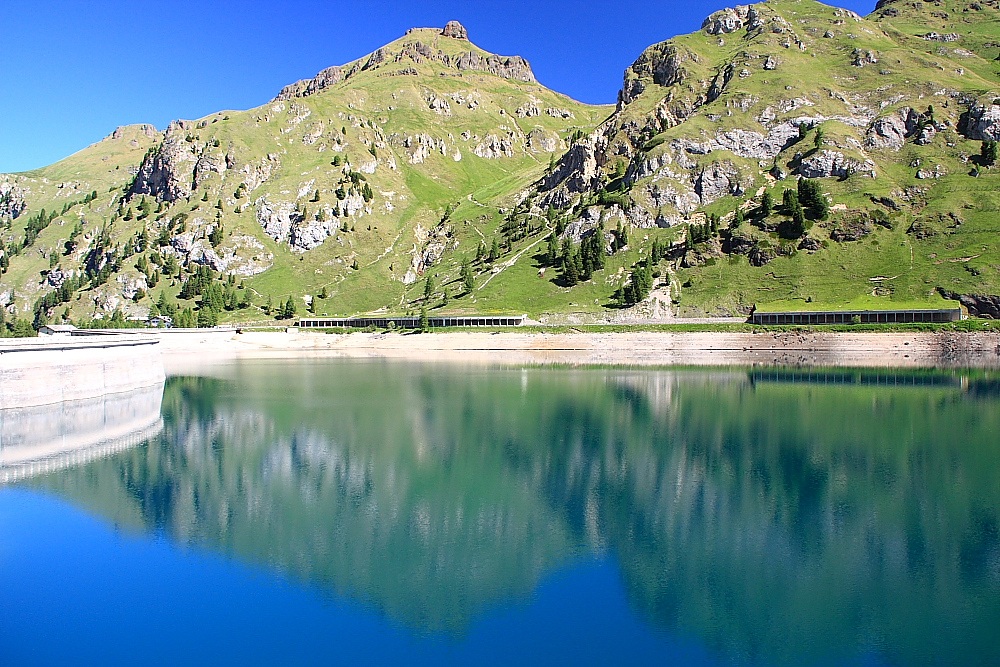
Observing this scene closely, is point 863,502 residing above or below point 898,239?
below

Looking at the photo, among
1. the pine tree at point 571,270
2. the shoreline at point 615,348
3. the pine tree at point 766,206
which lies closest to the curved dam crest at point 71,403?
Answer: the shoreline at point 615,348

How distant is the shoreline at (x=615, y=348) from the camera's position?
323ft

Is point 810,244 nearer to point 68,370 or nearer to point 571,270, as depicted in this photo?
point 571,270

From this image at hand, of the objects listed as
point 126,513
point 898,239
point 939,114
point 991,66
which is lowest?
point 126,513

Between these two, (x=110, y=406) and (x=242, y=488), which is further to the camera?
(x=110, y=406)

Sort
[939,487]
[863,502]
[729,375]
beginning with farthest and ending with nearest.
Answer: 1. [729,375]
2. [939,487]
3. [863,502]

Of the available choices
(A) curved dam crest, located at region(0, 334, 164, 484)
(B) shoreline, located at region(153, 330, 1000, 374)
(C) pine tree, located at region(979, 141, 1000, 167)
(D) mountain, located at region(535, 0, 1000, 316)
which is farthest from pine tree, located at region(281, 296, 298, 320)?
(C) pine tree, located at region(979, 141, 1000, 167)

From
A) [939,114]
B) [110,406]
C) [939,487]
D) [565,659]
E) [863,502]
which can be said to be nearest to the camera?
[565,659]

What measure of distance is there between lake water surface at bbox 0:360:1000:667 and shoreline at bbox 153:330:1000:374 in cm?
5691

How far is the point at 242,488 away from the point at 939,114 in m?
184

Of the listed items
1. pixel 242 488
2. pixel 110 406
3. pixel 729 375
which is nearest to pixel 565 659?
pixel 242 488

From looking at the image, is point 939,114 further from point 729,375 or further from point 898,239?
point 729,375

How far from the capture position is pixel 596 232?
521 ft

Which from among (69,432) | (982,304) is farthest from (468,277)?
(69,432)
